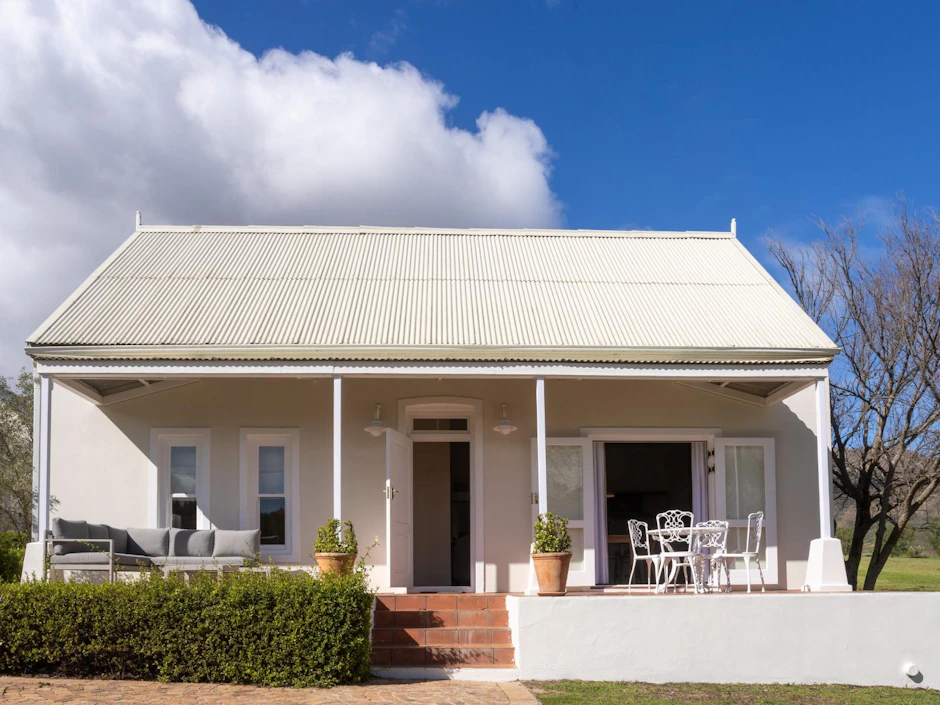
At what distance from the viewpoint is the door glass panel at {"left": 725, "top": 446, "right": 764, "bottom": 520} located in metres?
12.4

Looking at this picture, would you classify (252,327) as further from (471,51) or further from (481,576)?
(471,51)

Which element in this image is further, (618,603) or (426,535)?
(426,535)

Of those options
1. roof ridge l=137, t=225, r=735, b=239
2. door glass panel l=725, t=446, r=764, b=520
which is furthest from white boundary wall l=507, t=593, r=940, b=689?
roof ridge l=137, t=225, r=735, b=239

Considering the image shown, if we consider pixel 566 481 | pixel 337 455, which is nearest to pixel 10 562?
pixel 337 455

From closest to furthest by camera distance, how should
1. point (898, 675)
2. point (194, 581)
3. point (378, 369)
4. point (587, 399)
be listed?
point (194, 581)
point (898, 675)
point (378, 369)
point (587, 399)

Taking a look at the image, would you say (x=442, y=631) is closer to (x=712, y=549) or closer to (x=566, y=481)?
(x=566, y=481)

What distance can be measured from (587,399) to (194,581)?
18.0ft

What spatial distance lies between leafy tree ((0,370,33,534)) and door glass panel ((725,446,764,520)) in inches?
559

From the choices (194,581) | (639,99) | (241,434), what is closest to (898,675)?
(194,581)

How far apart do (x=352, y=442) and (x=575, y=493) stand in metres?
2.83

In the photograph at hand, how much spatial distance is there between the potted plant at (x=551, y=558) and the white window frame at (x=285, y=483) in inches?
132

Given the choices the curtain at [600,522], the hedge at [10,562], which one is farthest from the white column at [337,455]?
the hedge at [10,562]

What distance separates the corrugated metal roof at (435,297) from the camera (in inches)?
441

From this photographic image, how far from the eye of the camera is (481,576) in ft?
39.2
